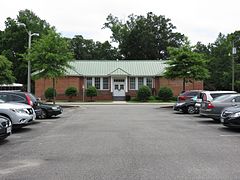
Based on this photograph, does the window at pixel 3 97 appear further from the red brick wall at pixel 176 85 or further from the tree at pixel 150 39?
the tree at pixel 150 39

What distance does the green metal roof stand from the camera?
54406 mm

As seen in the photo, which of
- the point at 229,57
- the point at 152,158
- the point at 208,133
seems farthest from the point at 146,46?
the point at 152,158

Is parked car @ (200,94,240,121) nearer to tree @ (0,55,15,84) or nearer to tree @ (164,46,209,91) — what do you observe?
tree @ (164,46,209,91)

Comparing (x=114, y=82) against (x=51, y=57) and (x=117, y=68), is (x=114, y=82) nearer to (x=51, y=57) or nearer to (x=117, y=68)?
(x=117, y=68)

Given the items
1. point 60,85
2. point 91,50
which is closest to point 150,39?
point 91,50

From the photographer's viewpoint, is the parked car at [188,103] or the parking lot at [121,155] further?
the parked car at [188,103]

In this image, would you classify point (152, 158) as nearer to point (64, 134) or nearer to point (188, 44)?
point (64, 134)

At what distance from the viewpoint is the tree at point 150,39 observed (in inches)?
3113

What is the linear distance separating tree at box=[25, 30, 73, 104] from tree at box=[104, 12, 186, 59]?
45783 mm

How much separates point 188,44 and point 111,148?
26717mm

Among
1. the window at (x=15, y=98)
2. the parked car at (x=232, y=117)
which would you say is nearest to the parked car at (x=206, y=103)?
the parked car at (x=232, y=117)

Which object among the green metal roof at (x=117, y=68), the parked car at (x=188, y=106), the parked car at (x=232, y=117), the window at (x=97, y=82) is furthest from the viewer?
the window at (x=97, y=82)

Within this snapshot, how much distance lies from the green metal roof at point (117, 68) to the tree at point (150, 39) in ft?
70.9

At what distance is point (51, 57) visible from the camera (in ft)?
107
